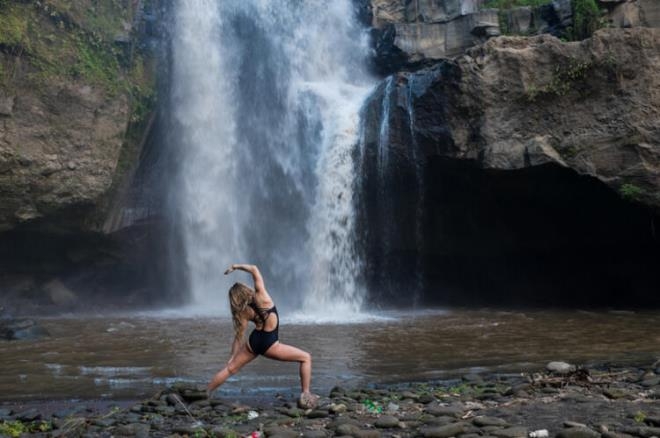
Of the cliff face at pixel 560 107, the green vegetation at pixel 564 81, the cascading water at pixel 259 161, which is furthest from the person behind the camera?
the cascading water at pixel 259 161

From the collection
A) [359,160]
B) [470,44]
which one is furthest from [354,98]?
[470,44]

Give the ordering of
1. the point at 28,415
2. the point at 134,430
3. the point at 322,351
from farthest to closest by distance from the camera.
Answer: the point at 322,351
the point at 28,415
the point at 134,430

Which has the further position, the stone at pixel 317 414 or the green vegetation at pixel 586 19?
the green vegetation at pixel 586 19

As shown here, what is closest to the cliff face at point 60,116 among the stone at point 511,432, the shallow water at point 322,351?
the shallow water at point 322,351

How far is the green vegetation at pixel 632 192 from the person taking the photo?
46.9 ft

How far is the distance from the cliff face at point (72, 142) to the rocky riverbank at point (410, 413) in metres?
10.0

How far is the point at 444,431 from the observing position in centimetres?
501

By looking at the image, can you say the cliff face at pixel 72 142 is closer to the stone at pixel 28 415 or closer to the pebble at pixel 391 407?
the stone at pixel 28 415

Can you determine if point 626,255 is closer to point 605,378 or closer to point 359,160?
point 359,160

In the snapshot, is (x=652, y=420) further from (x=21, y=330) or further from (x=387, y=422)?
(x=21, y=330)

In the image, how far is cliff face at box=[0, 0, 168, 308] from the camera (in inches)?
607

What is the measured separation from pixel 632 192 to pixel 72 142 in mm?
12381

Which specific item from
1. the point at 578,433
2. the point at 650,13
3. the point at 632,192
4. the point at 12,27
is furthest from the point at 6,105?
the point at 650,13

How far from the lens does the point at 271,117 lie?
18.8 metres
